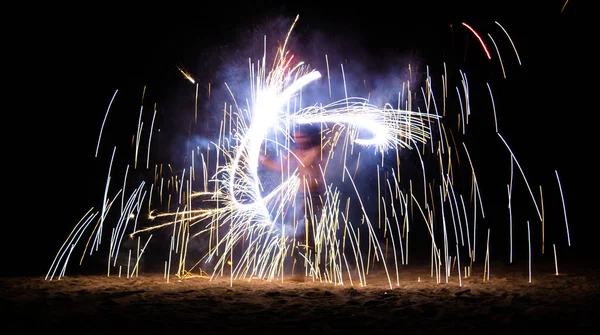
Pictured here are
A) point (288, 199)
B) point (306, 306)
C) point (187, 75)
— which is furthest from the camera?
point (187, 75)

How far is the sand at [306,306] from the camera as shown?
3539 millimetres

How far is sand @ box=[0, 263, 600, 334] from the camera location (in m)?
3.54

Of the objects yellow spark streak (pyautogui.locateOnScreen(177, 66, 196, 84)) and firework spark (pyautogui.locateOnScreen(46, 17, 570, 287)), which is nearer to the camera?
firework spark (pyautogui.locateOnScreen(46, 17, 570, 287))

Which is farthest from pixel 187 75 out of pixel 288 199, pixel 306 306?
pixel 306 306

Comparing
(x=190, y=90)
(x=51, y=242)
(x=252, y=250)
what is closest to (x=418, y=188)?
(x=252, y=250)

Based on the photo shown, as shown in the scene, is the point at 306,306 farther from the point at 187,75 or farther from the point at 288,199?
the point at 187,75

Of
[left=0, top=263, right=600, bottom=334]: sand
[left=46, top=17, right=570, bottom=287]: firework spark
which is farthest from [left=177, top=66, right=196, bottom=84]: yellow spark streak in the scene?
[left=0, top=263, right=600, bottom=334]: sand

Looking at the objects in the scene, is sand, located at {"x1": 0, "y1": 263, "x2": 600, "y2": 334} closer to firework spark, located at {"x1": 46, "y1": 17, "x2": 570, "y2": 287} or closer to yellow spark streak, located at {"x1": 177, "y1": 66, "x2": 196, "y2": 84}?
firework spark, located at {"x1": 46, "y1": 17, "x2": 570, "y2": 287}

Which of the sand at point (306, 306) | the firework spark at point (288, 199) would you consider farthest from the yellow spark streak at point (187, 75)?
the sand at point (306, 306)

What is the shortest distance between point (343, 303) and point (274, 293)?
0.85 metres

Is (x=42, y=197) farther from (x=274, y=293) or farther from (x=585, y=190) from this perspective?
(x=585, y=190)

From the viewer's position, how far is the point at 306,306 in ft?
14.1

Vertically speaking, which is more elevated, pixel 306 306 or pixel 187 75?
pixel 187 75

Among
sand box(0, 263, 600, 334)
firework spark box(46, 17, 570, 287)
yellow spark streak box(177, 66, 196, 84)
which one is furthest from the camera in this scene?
yellow spark streak box(177, 66, 196, 84)
